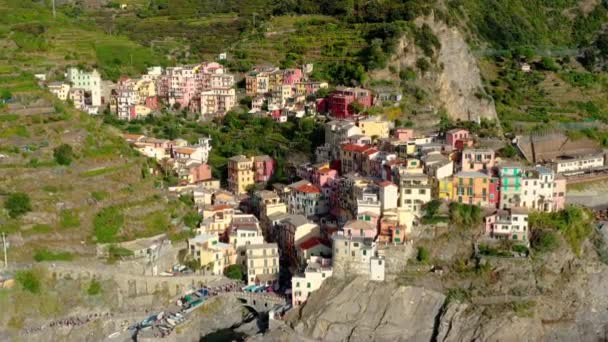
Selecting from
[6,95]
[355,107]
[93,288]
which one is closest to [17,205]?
[93,288]

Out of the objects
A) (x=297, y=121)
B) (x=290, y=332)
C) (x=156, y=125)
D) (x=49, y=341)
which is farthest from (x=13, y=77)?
(x=290, y=332)

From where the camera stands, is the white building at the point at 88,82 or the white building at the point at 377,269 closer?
the white building at the point at 377,269

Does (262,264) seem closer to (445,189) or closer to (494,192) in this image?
(445,189)

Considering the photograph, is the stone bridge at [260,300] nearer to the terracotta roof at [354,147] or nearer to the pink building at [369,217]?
the pink building at [369,217]

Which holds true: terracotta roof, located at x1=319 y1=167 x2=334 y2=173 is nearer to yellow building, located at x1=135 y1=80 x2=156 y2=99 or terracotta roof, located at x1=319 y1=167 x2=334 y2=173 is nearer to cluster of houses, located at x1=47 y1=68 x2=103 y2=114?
cluster of houses, located at x1=47 y1=68 x2=103 y2=114

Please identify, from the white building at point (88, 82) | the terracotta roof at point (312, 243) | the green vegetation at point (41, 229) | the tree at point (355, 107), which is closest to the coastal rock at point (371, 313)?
the terracotta roof at point (312, 243)

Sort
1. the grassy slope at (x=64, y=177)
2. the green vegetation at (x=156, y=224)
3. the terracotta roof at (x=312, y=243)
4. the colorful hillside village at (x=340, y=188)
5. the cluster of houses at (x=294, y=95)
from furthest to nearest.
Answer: the cluster of houses at (x=294, y=95)
the green vegetation at (x=156, y=224)
the terracotta roof at (x=312, y=243)
the grassy slope at (x=64, y=177)
the colorful hillside village at (x=340, y=188)

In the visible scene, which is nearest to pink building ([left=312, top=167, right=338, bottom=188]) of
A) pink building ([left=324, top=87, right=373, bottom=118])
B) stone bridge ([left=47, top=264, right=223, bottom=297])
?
pink building ([left=324, top=87, right=373, bottom=118])
